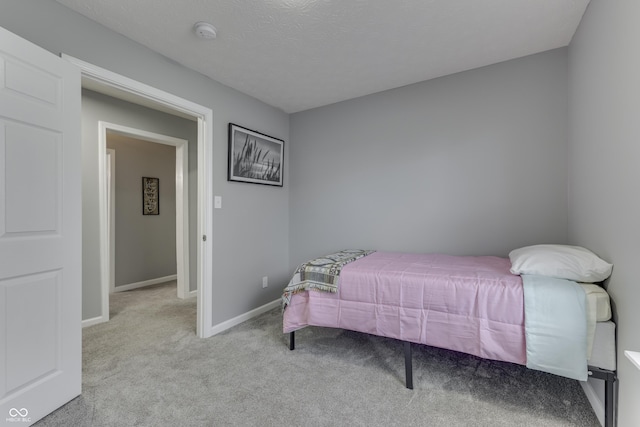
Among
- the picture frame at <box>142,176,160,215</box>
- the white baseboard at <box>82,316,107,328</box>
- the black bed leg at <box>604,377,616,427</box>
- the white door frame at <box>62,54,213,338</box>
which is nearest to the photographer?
the black bed leg at <box>604,377,616,427</box>

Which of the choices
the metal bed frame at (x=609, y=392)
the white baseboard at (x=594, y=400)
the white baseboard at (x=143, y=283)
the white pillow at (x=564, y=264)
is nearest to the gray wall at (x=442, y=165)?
the white pillow at (x=564, y=264)

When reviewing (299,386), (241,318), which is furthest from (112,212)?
(299,386)

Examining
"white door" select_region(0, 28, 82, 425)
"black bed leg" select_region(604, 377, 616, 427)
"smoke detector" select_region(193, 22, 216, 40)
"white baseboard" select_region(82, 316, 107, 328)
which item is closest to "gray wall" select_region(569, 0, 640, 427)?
"black bed leg" select_region(604, 377, 616, 427)

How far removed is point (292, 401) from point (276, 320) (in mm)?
1317

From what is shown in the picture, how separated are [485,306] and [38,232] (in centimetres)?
248

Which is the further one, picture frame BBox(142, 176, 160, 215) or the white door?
picture frame BBox(142, 176, 160, 215)

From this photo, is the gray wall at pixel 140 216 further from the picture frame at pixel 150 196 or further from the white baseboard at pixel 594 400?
the white baseboard at pixel 594 400

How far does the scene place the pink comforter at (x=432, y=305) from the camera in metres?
1.59

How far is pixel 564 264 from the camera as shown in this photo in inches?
62.9

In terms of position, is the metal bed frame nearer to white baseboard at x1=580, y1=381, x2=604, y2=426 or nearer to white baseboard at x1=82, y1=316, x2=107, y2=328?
white baseboard at x1=580, y1=381, x2=604, y2=426

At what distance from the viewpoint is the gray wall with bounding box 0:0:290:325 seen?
5.52 ft

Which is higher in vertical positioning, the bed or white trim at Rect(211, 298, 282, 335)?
the bed

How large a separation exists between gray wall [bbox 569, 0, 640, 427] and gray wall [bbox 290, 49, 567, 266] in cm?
35

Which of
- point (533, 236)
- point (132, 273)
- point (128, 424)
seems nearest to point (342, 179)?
point (533, 236)
